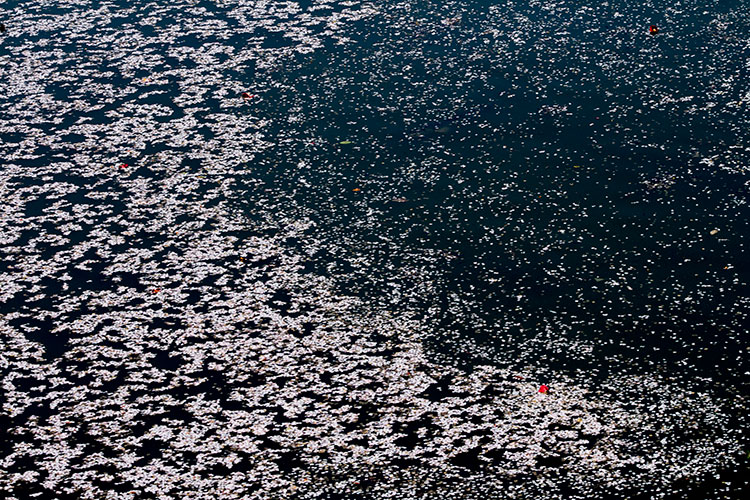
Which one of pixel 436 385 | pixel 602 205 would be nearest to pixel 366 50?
pixel 602 205

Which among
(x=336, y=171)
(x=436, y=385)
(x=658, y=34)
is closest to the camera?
(x=436, y=385)

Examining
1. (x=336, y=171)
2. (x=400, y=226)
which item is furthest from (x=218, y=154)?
(x=400, y=226)

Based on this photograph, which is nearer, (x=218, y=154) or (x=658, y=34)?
(x=218, y=154)

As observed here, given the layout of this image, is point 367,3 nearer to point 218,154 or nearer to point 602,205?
point 218,154

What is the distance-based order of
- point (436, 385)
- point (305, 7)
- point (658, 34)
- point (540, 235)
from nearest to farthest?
point (436, 385), point (540, 235), point (658, 34), point (305, 7)

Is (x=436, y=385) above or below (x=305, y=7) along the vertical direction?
below

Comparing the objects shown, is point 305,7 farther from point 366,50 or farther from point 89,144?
point 89,144
